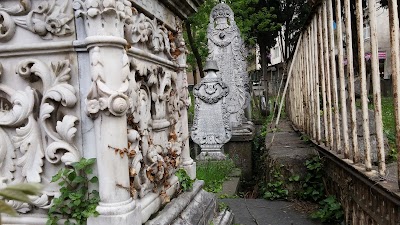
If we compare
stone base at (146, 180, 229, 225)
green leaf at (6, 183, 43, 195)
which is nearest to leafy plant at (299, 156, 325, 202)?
stone base at (146, 180, 229, 225)

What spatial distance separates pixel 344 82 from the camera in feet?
13.2

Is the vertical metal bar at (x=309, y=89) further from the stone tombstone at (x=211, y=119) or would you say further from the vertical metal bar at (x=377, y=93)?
the vertical metal bar at (x=377, y=93)

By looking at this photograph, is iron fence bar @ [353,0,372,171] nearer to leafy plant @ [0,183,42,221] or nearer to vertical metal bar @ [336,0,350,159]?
vertical metal bar @ [336,0,350,159]

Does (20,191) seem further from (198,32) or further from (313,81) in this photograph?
Answer: (198,32)

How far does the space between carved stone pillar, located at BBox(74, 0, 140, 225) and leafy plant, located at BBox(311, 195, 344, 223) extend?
2698mm

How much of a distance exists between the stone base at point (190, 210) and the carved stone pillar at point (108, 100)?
43 cm

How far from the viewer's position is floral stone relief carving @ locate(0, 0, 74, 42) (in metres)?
2.01

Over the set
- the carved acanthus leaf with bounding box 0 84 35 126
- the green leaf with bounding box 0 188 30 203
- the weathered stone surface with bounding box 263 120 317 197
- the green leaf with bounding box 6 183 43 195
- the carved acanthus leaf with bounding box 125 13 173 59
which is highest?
the carved acanthus leaf with bounding box 125 13 173 59

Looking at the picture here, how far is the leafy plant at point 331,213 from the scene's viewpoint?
404cm

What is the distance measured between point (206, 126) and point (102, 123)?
628cm

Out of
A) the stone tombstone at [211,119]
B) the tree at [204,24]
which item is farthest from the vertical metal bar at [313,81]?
the tree at [204,24]

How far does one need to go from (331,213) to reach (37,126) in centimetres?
319

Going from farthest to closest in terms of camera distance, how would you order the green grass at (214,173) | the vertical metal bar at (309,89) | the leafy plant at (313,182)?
the green grass at (214,173) → the vertical metal bar at (309,89) → the leafy plant at (313,182)

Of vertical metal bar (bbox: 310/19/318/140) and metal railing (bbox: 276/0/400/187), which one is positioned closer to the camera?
metal railing (bbox: 276/0/400/187)
